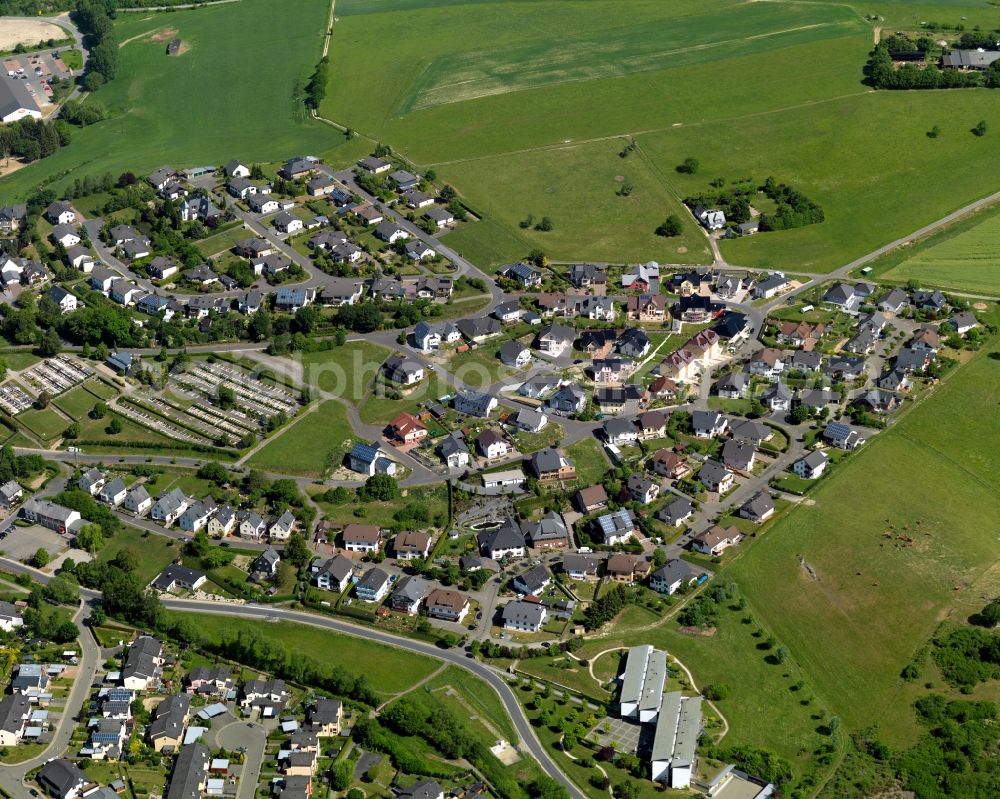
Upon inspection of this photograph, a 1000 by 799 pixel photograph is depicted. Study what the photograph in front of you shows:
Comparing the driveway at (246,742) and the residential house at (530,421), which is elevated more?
the residential house at (530,421)

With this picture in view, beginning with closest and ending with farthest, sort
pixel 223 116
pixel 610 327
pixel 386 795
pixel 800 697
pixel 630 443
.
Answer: pixel 386 795 → pixel 800 697 → pixel 630 443 → pixel 610 327 → pixel 223 116

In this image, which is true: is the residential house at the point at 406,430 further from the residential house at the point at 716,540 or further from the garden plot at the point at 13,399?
the garden plot at the point at 13,399

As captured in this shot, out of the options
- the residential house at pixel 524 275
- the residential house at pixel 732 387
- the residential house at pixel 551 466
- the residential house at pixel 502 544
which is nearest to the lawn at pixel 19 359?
the residential house at pixel 524 275

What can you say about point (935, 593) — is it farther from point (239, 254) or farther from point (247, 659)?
point (239, 254)

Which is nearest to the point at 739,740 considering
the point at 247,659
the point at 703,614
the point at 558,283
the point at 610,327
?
the point at 703,614

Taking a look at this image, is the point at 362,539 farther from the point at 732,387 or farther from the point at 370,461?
the point at 732,387

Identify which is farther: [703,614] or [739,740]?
[703,614]
